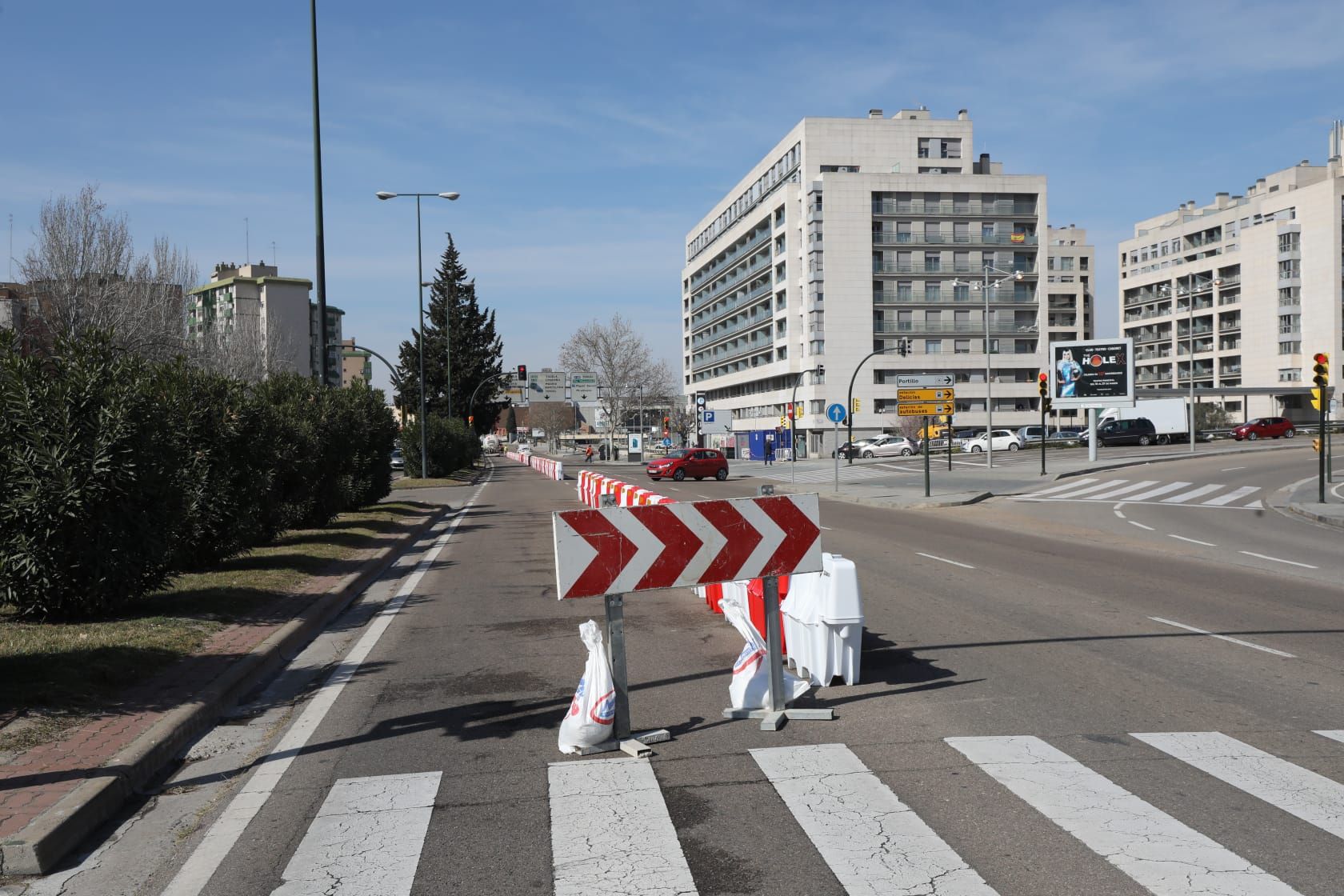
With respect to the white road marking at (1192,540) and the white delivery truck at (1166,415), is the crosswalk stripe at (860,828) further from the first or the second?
the white delivery truck at (1166,415)

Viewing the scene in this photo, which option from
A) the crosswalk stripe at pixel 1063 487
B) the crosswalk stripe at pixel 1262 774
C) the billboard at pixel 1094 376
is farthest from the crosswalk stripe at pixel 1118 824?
the billboard at pixel 1094 376

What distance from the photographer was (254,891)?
13.8 ft

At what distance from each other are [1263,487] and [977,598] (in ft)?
90.4

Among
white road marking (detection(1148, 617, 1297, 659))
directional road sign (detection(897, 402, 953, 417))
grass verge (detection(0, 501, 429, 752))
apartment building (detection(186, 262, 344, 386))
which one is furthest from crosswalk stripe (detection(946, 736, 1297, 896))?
apartment building (detection(186, 262, 344, 386))

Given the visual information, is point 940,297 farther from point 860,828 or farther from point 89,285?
point 860,828

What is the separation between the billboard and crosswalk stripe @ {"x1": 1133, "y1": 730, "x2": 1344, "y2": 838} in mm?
48450

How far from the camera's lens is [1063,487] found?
123 ft

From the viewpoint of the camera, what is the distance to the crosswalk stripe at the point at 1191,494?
30683mm

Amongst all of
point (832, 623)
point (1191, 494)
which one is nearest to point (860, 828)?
point (832, 623)

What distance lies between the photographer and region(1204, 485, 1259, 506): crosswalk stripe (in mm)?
29562

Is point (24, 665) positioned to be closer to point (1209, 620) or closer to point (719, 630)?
point (719, 630)

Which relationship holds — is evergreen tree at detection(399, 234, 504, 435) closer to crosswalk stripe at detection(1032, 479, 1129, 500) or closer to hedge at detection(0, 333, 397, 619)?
crosswalk stripe at detection(1032, 479, 1129, 500)

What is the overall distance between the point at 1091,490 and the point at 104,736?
34.5 meters

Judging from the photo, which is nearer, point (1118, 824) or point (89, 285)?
point (1118, 824)
